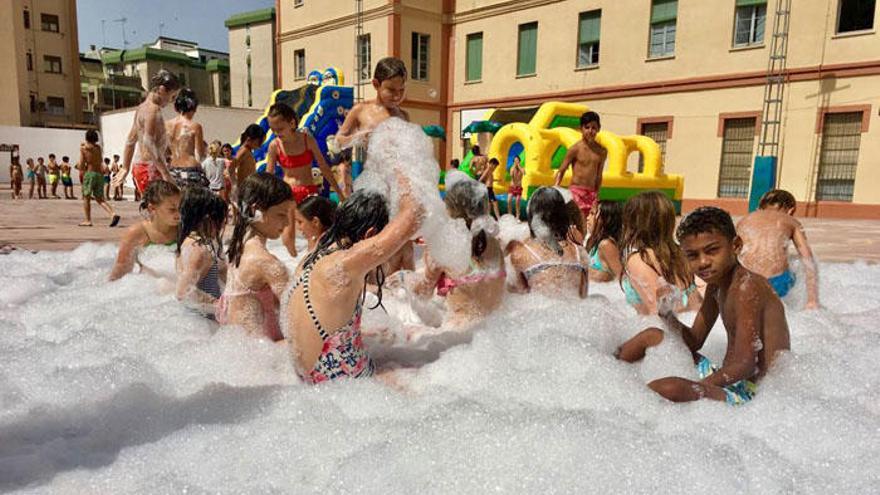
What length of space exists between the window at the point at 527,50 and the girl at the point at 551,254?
658 inches

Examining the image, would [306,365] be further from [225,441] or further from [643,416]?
[643,416]

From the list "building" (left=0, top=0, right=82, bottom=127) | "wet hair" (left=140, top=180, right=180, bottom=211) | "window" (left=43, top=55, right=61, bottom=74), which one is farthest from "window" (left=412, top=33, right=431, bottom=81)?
"window" (left=43, top=55, right=61, bottom=74)

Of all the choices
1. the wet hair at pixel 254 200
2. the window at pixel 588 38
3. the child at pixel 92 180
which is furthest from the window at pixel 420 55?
the wet hair at pixel 254 200

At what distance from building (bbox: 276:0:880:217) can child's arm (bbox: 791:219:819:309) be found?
1179 centimetres

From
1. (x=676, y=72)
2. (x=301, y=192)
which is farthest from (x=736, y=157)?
(x=301, y=192)

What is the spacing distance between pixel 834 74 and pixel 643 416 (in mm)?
14882

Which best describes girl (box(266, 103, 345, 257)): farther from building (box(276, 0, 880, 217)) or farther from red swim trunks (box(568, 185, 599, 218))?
building (box(276, 0, 880, 217))

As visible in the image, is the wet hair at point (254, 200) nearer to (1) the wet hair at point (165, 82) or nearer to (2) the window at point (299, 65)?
(1) the wet hair at point (165, 82)

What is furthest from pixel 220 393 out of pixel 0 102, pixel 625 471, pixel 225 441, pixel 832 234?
pixel 0 102

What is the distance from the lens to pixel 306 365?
2637 mm

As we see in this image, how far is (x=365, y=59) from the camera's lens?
22.6 m

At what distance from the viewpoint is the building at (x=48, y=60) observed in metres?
33.4

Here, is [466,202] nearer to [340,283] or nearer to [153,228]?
[340,283]

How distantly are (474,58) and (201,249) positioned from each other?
1929 centimetres
